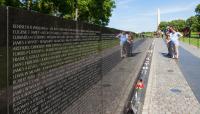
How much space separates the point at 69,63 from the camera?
4238 mm

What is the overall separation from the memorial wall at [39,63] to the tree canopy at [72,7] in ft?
114

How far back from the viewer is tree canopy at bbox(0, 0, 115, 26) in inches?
1843

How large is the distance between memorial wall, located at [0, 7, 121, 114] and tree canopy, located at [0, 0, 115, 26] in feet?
114

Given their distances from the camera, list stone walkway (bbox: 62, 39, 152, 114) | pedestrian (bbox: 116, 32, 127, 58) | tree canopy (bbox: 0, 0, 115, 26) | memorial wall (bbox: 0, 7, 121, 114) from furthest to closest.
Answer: tree canopy (bbox: 0, 0, 115, 26) < pedestrian (bbox: 116, 32, 127, 58) < stone walkway (bbox: 62, 39, 152, 114) < memorial wall (bbox: 0, 7, 121, 114)

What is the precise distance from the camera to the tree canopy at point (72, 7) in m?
46.8

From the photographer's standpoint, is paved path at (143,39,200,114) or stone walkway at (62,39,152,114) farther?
paved path at (143,39,200,114)

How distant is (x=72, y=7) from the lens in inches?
2141

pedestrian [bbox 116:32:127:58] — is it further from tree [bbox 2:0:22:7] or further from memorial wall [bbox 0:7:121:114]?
tree [bbox 2:0:22:7]

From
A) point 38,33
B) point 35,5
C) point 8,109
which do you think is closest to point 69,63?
point 38,33

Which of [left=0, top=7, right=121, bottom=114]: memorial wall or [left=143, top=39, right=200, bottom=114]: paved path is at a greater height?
[left=0, top=7, right=121, bottom=114]: memorial wall

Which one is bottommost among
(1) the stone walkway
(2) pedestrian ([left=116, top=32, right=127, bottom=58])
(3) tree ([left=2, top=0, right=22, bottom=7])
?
(1) the stone walkway

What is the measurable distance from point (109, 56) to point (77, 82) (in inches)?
155

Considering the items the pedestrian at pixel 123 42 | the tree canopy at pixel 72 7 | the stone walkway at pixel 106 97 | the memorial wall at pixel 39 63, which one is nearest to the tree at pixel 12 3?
the tree canopy at pixel 72 7

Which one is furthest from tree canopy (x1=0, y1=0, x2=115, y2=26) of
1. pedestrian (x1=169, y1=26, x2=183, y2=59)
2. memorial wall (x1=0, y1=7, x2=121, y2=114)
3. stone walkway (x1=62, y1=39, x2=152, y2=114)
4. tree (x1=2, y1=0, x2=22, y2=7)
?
memorial wall (x1=0, y1=7, x2=121, y2=114)
